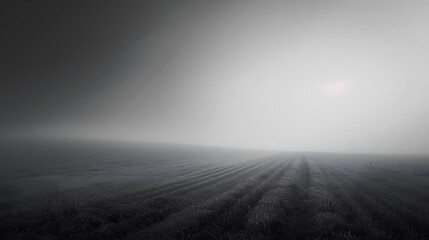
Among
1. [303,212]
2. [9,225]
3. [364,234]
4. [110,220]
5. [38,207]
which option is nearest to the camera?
[364,234]

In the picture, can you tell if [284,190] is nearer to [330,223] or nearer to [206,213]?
[330,223]

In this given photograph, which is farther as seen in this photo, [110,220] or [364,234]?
[110,220]

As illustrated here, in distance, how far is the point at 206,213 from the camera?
9023 millimetres

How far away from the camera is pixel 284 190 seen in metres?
13.7

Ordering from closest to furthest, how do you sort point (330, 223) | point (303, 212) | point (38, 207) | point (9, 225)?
1. point (330, 223)
2. point (9, 225)
3. point (303, 212)
4. point (38, 207)

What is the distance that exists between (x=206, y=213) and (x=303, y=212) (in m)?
4.89

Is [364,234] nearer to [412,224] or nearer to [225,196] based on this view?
[412,224]

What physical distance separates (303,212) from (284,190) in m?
4.31

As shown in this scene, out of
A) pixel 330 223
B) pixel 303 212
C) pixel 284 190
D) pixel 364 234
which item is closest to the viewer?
pixel 364 234

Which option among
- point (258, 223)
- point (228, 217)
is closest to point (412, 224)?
point (258, 223)

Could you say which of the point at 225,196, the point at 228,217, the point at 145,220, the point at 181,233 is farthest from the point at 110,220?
the point at 225,196

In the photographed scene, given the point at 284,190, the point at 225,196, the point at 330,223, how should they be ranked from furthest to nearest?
the point at 284,190 → the point at 225,196 → the point at 330,223

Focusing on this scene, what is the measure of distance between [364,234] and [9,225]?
1420 centimetres

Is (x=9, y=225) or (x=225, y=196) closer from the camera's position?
(x=9, y=225)
